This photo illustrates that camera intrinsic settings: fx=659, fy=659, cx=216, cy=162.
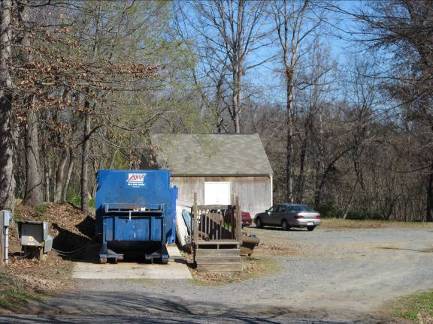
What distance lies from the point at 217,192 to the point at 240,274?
1029 inches

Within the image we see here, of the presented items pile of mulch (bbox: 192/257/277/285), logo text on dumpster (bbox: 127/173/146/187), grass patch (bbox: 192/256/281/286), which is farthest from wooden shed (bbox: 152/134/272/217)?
pile of mulch (bbox: 192/257/277/285)

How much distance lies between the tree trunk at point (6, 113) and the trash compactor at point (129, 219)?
8.73ft

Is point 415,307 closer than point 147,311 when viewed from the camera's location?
No

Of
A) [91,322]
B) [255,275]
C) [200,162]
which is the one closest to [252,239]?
[255,275]

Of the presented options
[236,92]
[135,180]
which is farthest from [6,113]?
[236,92]

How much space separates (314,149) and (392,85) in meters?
49.6

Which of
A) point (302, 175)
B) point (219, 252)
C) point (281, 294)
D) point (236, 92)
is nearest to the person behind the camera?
point (281, 294)

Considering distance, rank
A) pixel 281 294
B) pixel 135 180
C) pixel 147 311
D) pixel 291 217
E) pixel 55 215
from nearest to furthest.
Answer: pixel 147 311 → pixel 281 294 → pixel 135 180 → pixel 55 215 → pixel 291 217

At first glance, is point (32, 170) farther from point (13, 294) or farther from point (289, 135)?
point (289, 135)

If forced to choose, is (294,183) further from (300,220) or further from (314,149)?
(300,220)

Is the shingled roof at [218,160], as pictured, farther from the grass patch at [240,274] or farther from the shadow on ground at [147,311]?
the shadow on ground at [147,311]

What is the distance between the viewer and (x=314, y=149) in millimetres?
56844

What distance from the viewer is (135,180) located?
20125mm

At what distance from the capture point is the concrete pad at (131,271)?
1589 centimetres
